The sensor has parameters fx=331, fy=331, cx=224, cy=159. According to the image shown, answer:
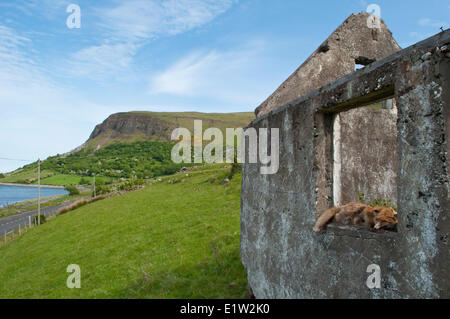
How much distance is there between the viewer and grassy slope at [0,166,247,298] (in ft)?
32.6

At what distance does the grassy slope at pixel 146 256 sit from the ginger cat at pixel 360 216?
4804 millimetres

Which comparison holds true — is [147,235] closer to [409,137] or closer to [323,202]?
[323,202]

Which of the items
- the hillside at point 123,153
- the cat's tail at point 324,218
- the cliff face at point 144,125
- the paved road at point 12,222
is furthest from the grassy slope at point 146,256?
the cliff face at point 144,125

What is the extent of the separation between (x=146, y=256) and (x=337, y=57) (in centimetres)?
1076

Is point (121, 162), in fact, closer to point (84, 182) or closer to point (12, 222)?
point (84, 182)

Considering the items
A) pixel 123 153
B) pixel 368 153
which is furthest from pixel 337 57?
pixel 123 153

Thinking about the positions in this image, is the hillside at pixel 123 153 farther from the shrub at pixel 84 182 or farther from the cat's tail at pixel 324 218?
the cat's tail at pixel 324 218

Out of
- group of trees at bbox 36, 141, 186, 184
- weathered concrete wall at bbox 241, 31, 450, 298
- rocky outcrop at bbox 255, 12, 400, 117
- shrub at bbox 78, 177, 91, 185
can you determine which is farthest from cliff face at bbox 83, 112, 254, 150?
weathered concrete wall at bbox 241, 31, 450, 298

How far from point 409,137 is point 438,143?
260 mm

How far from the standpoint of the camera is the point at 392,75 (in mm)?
3004

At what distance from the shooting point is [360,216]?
3691mm

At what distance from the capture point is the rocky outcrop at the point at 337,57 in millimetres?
6555

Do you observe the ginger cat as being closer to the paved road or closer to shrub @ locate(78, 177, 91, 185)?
the paved road
